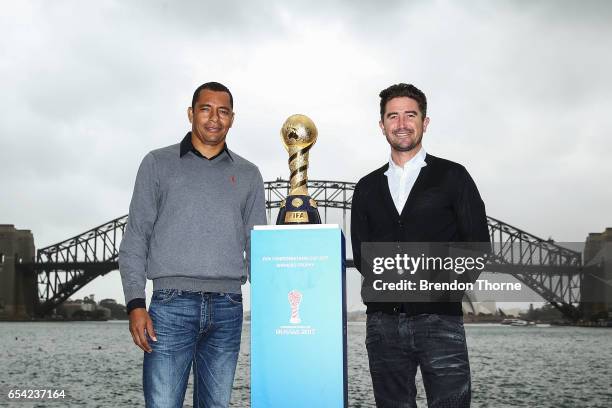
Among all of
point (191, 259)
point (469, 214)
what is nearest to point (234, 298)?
point (191, 259)

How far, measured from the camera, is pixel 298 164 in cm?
323

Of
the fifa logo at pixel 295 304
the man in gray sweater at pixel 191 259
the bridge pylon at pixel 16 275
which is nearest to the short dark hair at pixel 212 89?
the man in gray sweater at pixel 191 259

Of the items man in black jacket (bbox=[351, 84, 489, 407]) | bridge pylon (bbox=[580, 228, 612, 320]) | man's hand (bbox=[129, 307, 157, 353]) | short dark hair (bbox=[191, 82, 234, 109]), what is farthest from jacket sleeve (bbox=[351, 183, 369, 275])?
bridge pylon (bbox=[580, 228, 612, 320])

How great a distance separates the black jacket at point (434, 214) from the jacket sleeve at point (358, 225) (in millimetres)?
56

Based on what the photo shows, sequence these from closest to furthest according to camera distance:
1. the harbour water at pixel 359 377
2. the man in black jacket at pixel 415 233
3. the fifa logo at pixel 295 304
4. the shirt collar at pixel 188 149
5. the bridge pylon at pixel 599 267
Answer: the fifa logo at pixel 295 304
the man in black jacket at pixel 415 233
the shirt collar at pixel 188 149
the harbour water at pixel 359 377
the bridge pylon at pixel 599 267

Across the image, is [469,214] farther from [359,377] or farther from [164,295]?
[359,377]

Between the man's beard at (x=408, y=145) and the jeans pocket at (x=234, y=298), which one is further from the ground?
the man's beard at (x=408, y=145)

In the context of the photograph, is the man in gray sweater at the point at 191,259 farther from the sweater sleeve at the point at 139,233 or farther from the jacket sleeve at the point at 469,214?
the jacket sleeve at the point at 469,214

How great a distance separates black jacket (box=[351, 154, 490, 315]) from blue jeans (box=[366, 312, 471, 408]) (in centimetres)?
6

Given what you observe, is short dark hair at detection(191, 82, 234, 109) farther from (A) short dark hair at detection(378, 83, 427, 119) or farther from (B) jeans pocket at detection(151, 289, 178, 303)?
(B) jeans pocket at detection(151, 289, 178, 303)

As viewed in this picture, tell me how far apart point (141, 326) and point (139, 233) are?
1.48 feet

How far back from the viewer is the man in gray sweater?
3244 millimetres

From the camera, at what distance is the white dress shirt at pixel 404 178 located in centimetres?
324

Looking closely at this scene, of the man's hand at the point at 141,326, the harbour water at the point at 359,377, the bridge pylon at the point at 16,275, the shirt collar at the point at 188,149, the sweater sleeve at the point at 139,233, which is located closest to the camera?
the man's hand at the point at 141,326
